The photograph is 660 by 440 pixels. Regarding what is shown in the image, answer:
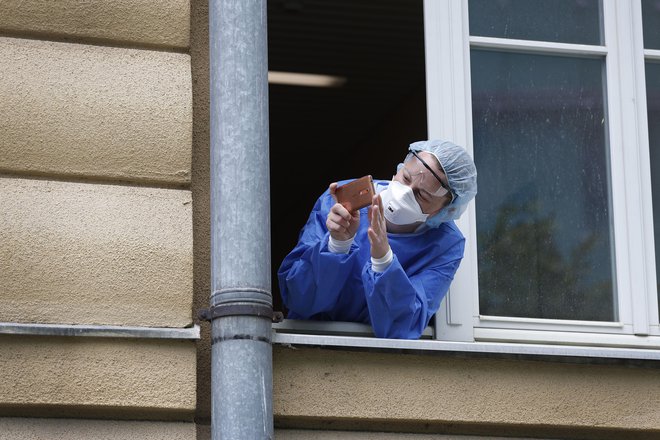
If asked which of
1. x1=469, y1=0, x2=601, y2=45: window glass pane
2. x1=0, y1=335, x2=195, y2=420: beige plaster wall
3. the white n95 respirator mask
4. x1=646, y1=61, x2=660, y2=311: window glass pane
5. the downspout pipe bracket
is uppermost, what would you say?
x1=469, y1=0, x2=601, y2=45: window glass pane

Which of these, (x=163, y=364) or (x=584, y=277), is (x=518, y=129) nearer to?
(x=584, y=277)

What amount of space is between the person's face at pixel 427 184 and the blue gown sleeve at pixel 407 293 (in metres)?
0.16

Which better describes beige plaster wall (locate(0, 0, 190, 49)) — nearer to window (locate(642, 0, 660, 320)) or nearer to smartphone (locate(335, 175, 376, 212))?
smartphone (locate(335, 175, 376, 212))

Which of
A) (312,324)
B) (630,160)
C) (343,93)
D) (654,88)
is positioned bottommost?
(312,324)

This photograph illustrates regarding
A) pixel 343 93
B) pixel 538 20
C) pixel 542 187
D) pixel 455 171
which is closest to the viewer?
pixel 455 171

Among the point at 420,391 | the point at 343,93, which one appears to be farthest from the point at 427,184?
the point at 343,93

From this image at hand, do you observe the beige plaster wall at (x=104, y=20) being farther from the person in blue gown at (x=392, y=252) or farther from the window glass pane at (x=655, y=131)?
the window glass pane at (x=655, y=131)

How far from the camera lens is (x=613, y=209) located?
5.55 metres

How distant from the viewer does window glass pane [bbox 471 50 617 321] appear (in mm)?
5398

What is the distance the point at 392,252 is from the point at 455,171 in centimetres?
40

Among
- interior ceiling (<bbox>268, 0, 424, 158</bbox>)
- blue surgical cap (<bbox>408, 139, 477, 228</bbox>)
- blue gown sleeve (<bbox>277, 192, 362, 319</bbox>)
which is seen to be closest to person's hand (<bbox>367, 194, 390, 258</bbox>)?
blue gown sleeve (<bbox>277, 192, 362, 319</bbox>)

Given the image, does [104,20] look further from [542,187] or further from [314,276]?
[542,187]

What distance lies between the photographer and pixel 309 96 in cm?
1074

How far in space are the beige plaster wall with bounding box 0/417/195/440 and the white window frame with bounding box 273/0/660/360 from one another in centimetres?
62
